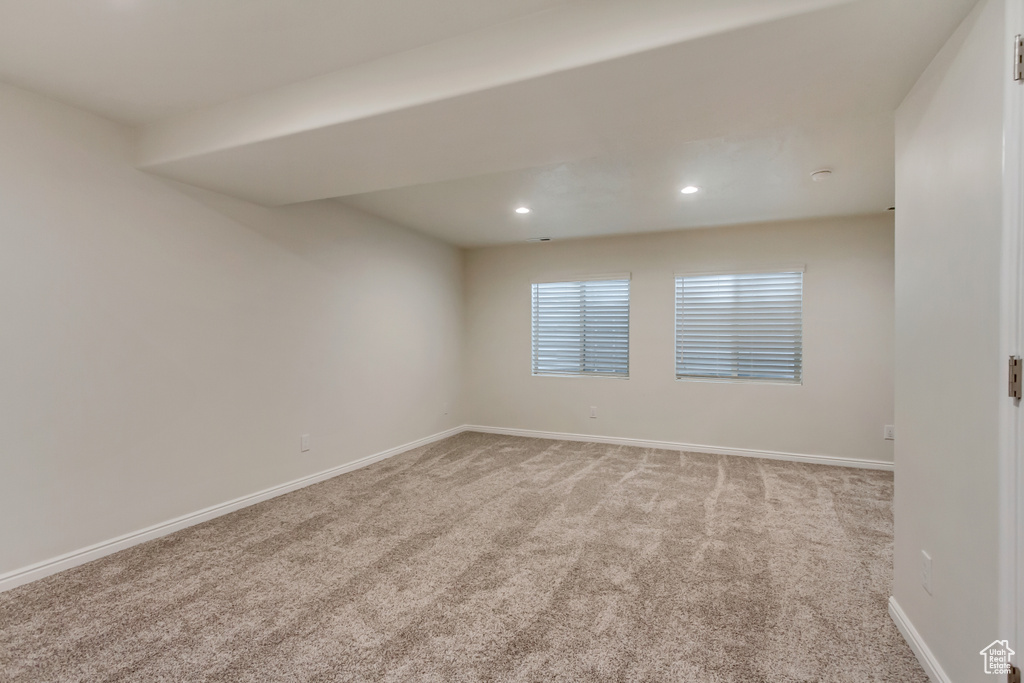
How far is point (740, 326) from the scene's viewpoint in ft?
16.0

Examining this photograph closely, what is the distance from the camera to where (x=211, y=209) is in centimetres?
314

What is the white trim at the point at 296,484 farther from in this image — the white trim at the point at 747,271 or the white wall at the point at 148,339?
the white trim at the point at 747,271

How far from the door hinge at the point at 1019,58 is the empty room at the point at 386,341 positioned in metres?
0.03

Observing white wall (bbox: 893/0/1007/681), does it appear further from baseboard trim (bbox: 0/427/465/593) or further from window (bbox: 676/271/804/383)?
baseboard trim (bbox: 0/427/465/593)

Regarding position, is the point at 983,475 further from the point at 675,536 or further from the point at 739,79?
the point at 675,536

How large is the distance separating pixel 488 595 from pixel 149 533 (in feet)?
7.08

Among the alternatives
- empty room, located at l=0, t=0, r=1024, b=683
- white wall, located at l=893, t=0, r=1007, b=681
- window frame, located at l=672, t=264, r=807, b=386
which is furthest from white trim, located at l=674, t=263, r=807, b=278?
white wall, located at l=893, t=0, r=1007, b=681

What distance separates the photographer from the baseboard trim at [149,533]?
228 centimetres

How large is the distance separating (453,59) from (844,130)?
219 centimetres

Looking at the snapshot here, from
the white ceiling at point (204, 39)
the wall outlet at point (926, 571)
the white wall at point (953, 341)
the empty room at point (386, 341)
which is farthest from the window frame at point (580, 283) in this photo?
the white ceiling at point (204, 39)

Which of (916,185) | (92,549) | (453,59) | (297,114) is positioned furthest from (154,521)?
(916,185)

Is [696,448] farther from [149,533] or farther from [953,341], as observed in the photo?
[149,533]

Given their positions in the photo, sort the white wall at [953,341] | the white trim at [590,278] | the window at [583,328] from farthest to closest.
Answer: the window at [583,328] → the white trim at [590,278] → the white wall at [953,341]

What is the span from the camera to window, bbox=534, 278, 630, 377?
539cm
